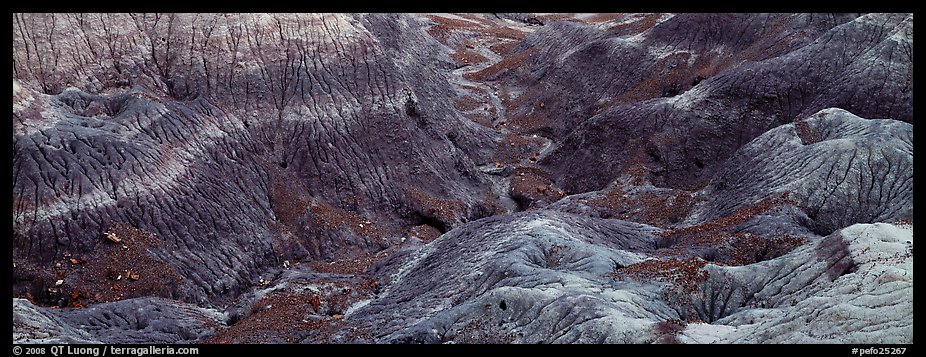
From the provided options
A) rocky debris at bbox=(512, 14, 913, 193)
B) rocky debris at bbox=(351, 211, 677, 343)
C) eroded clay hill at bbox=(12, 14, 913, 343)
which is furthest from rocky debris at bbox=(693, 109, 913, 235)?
rocky debris at bbox=(512, 14, 913, 193)

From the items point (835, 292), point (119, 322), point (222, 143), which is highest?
point (835, 292)

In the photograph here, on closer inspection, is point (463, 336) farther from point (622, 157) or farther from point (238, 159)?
point (622, 157)

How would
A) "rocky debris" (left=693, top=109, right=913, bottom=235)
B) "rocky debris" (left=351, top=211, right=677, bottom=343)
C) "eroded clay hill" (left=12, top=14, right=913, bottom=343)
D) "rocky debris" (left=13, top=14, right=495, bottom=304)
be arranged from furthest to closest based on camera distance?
"rocky debris" (left=13, top=14, right=495, bottom=304) < "rocky debris" (left=693, top=109, right=913, bottom=235) < "eroded clay hill" (left=12, top=14, right=913, bottom=343) < "rocky debris" (left=351, top=211, right=677, bottom=343)

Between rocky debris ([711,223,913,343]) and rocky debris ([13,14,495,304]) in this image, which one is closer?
rocky debris ([711,223,913,343])

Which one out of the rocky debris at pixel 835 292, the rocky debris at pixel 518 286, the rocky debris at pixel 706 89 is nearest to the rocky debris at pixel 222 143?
the rocky debris at pixel 518 286

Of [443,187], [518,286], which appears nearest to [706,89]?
[443,187]

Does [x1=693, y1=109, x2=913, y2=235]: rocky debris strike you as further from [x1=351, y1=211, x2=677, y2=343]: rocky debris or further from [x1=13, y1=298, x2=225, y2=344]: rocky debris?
[x1=13, y1=298, x2=225, y2=344]: rocky debris

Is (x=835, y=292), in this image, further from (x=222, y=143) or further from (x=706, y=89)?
(x=706, y=89)
